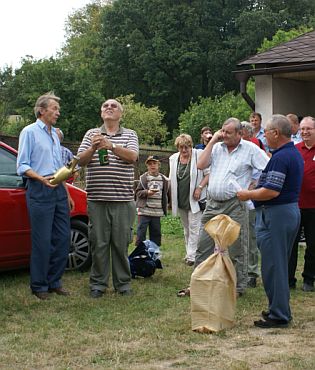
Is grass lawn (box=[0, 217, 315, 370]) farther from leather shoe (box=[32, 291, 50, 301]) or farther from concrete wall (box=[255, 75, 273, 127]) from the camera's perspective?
concrete wall (box=[255, 75, 273, 127])

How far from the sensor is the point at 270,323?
541cm

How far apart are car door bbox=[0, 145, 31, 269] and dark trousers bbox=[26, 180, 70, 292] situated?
41 cm

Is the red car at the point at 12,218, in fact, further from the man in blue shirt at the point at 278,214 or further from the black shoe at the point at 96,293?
the man in blue shirt at the point at 278,214

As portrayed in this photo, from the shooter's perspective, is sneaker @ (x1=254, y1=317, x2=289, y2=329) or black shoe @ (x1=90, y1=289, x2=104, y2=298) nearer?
sneaker @ (x1=254, y1=317, x2=289, y2=329)

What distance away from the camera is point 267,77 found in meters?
13.9

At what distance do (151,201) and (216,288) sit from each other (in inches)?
133

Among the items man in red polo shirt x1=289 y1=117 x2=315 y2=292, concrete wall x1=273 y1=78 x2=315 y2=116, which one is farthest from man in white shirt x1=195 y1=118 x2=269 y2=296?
concrete wall x1=273 y1=78 x2=315 y2=116

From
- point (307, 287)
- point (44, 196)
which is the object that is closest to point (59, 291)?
point (44, 196)

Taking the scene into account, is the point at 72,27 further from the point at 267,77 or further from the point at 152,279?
the point at 152,279

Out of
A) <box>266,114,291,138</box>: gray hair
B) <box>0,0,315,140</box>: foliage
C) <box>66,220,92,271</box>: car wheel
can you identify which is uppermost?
<box>0,0,315,140</box>: foliage

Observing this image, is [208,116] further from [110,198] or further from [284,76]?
[110,198]

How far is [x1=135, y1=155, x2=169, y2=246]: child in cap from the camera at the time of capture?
28.2ft

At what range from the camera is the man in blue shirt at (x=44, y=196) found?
21.0 feet

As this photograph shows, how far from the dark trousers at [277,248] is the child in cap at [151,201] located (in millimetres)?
3281
